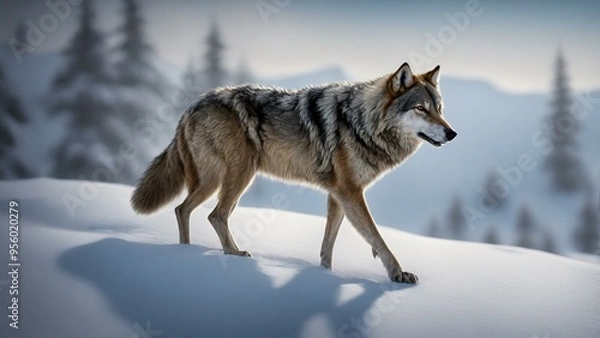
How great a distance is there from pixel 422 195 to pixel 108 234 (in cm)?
2449

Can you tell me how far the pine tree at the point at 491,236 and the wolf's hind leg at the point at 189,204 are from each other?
634 inches

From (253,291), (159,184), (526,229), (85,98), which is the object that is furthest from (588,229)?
(253,291)

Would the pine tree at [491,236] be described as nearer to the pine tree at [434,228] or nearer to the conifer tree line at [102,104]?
the pine tree at [434,228]

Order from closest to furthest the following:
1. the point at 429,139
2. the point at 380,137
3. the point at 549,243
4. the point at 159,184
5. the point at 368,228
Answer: the point at 368,228, the point at 429,139, the point at 380,137, the point at 159,184, the point at 549,243

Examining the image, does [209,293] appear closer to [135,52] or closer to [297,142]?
[297,142]

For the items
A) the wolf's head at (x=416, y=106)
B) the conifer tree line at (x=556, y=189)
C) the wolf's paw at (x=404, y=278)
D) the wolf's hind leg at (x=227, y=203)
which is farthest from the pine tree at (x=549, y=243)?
the wolf's hind leg at (x=227, y=203)

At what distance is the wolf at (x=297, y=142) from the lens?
5191 mm

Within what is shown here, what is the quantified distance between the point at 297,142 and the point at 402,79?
1212 mm

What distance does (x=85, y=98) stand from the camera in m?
16.0

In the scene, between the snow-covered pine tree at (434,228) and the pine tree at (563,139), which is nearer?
the pine tree at (563,139)

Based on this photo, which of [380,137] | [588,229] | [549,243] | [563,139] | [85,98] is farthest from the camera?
[563,139]

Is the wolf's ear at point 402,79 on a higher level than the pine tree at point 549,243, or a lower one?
higher

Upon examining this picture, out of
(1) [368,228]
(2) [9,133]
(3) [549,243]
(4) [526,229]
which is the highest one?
(1) [368,228]

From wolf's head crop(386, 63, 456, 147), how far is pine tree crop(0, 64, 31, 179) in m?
12.3
